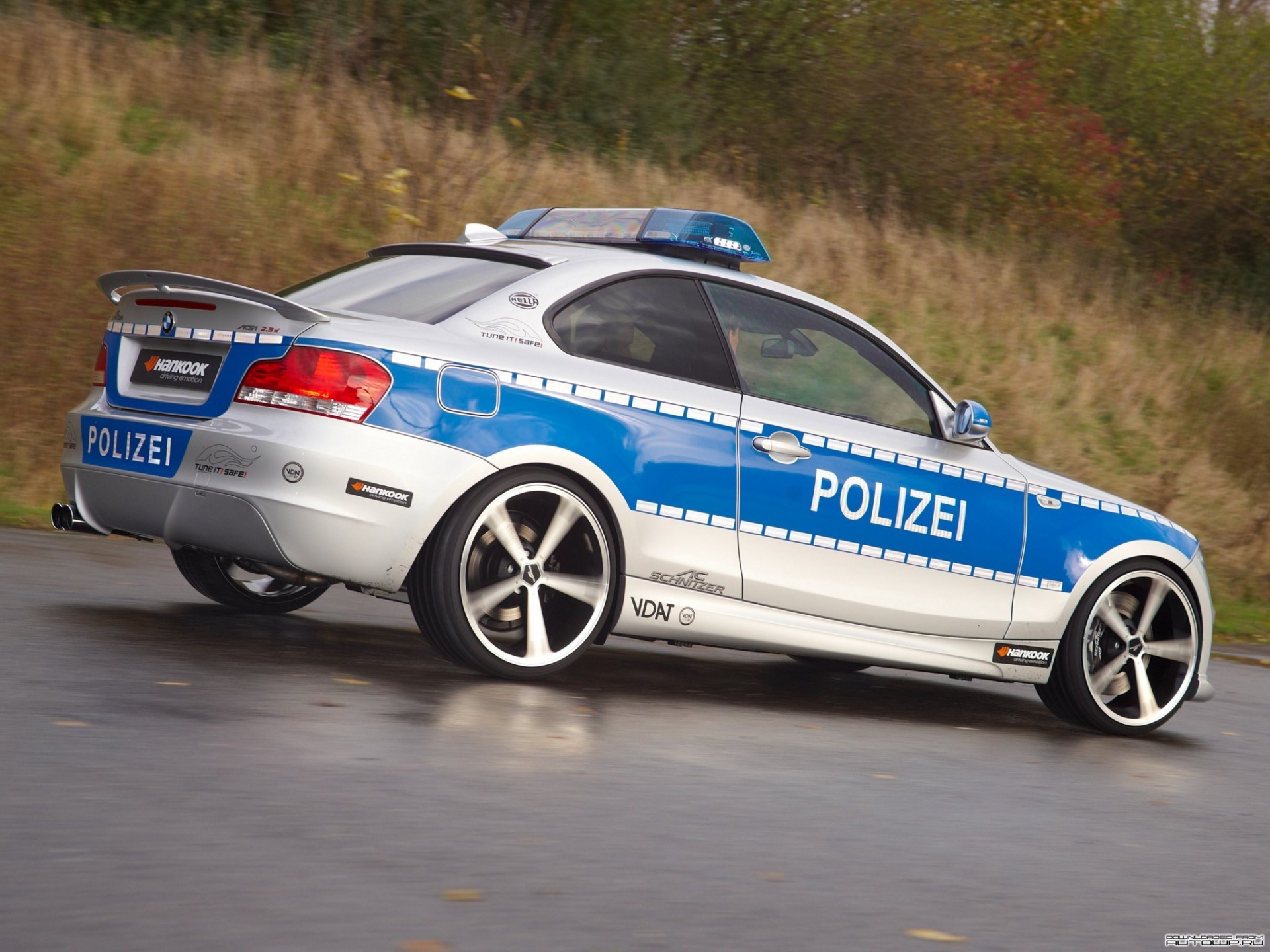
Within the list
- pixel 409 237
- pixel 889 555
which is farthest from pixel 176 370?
pixel 409 237

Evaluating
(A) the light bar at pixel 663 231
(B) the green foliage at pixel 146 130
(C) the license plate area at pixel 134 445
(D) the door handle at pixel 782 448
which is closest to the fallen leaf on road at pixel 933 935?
(D) the door handle at pixel 782 448

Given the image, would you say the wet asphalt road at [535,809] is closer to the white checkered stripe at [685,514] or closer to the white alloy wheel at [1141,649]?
the white alloy wheel at [1141,649]

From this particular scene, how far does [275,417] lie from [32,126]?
10992 mm

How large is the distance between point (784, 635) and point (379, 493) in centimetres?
177

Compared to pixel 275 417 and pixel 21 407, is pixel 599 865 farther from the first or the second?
pixel 21 407

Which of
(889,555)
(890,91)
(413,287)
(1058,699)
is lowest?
(1058,699)

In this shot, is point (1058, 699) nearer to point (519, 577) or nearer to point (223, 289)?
point (519, 577)

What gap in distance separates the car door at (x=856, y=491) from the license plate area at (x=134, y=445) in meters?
2.14

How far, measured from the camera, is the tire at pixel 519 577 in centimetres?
571

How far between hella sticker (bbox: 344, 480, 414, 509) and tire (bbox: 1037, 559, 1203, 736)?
128 inches

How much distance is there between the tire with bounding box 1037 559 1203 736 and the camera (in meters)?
7.22

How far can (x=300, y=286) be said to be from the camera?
669cm

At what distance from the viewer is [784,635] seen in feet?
20.8

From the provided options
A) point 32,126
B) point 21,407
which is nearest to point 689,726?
point 21,407
